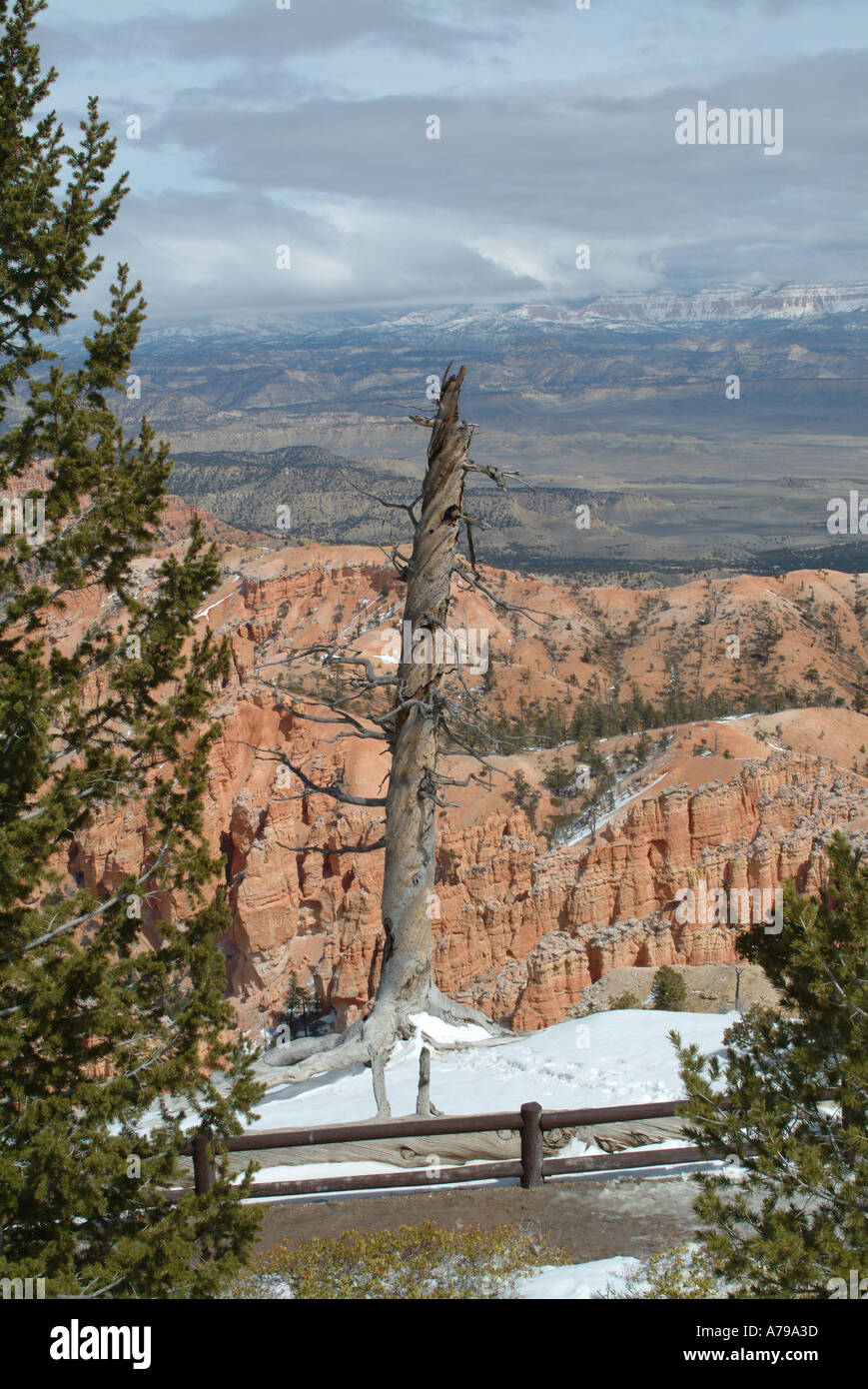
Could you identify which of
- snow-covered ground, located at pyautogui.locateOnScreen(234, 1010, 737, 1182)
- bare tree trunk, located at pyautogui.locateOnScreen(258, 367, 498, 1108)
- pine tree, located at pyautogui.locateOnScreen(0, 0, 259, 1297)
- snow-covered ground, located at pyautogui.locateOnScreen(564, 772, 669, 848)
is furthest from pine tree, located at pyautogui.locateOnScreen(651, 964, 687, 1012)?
snow-covered ground, located at pyautogui.locateOnScreen(564, 772, 669, 848)

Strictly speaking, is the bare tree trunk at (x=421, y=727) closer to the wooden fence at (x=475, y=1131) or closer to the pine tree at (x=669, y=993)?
the wooden fence at (x=475, y=1131)

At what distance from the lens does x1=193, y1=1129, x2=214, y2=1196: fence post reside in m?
6.55

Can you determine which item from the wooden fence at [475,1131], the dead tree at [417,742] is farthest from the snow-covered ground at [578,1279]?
the dead tree at [417,742]

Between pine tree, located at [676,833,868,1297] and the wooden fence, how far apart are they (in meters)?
2.17

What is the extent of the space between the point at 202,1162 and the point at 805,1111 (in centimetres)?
372

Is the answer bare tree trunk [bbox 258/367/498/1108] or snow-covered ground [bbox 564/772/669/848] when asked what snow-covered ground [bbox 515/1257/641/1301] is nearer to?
bare tree trunk [bbox 258/367/498/1108]

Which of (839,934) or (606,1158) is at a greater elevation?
(839,934)

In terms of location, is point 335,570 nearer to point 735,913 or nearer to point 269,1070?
point 735,913

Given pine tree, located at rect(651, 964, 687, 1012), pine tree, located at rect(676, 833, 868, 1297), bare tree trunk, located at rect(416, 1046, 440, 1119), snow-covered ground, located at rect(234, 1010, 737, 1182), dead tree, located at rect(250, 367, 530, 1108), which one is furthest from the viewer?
pine tree, located at rect(651, 964, 687, 1012)

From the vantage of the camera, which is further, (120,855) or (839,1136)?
(120,855)

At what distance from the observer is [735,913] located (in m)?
21.6
